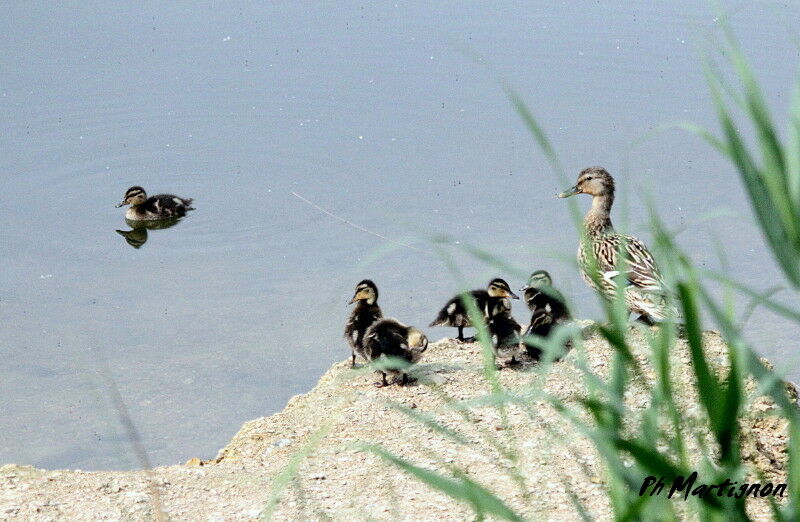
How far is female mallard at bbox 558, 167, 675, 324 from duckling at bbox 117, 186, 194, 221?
2.31 metres

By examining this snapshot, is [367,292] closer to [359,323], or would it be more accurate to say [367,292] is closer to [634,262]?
[359,323]

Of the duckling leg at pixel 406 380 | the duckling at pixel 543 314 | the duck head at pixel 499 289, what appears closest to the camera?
the duckling leg at pixel 406 380

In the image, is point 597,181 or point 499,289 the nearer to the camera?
point 499,289

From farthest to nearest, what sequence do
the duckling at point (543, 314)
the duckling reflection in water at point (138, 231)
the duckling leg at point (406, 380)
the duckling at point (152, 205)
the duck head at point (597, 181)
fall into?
the duckling at point (152, 205) → the duckling reflection in water at point (138, 231) → the duck head at point (597, 181) → the duckling at point (543, 314) → the duckling leg at point (406, 380)

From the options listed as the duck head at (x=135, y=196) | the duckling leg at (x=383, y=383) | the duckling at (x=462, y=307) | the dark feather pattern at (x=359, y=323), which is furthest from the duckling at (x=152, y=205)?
the duckling leg at (x=383, y=383)

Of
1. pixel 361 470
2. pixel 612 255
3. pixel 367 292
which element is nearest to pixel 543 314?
pixel 612 255

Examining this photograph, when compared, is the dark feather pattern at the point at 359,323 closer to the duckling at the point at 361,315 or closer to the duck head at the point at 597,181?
the duckling at the point at 361,315

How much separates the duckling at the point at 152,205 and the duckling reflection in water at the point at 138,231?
56 mm

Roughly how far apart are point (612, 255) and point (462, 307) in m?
0.95

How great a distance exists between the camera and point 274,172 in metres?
7.79

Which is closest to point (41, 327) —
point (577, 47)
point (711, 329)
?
point (711, 329)

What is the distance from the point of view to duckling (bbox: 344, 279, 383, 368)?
536 cm

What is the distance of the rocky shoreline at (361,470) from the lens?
11.6ft

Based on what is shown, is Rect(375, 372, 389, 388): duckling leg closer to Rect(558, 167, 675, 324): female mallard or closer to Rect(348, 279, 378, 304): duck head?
Rect(348, 279, 378, 304): duck head
